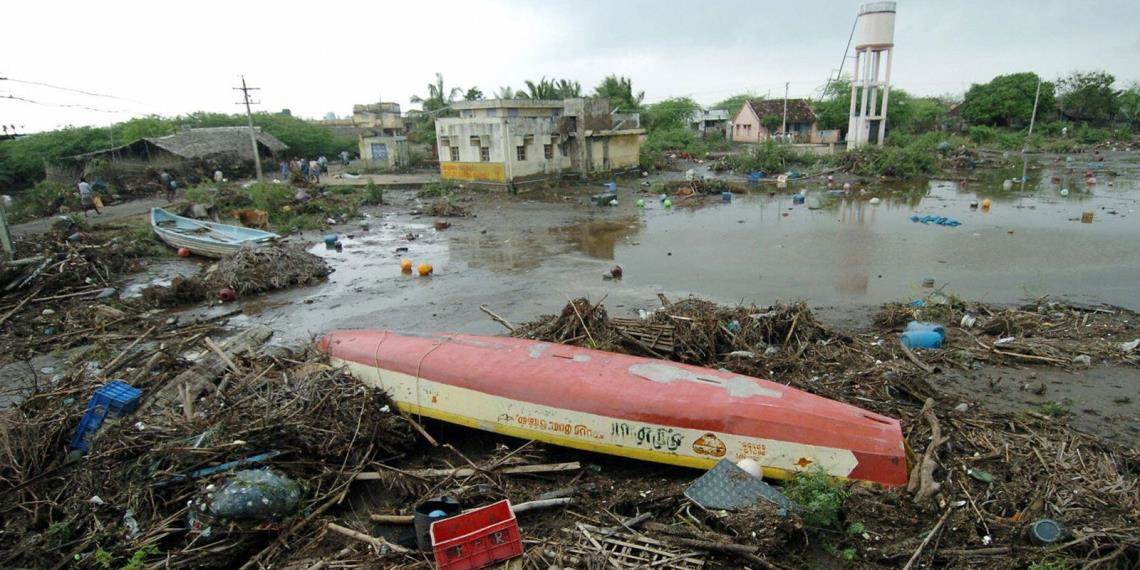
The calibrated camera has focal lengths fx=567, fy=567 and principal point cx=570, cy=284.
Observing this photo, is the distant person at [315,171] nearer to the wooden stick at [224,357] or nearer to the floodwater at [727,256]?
the floodwater at [727,256]

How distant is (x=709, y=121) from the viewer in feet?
194

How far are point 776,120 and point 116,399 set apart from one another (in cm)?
4913

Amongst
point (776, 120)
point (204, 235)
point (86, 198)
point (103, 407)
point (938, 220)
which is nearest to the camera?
point (103, 407)

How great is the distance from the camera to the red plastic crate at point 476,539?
11.3ft

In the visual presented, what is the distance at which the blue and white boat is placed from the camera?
13.5 metres

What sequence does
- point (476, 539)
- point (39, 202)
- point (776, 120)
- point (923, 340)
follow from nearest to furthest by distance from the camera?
point (476, 539) → point (923, 340) → point (39, 202) → point (776, 120)

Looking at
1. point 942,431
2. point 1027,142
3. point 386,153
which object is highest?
point 386,153

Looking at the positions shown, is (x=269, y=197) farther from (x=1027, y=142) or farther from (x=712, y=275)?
(x=1027, y=142)

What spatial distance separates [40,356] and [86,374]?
277 centimetres

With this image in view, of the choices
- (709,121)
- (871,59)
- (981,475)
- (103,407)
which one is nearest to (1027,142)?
(871,59)

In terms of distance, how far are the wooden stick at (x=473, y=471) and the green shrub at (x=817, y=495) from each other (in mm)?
1719

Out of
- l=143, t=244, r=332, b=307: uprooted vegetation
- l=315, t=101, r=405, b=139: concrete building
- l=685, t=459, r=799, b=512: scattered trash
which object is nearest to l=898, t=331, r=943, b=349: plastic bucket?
l=685, t=459, r=799, b=512: scattered trash

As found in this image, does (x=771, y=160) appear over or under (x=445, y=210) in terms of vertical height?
over

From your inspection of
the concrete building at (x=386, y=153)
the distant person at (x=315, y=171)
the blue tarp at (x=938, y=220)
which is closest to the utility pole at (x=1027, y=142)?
the blue tarp at (x=938, y=220)
